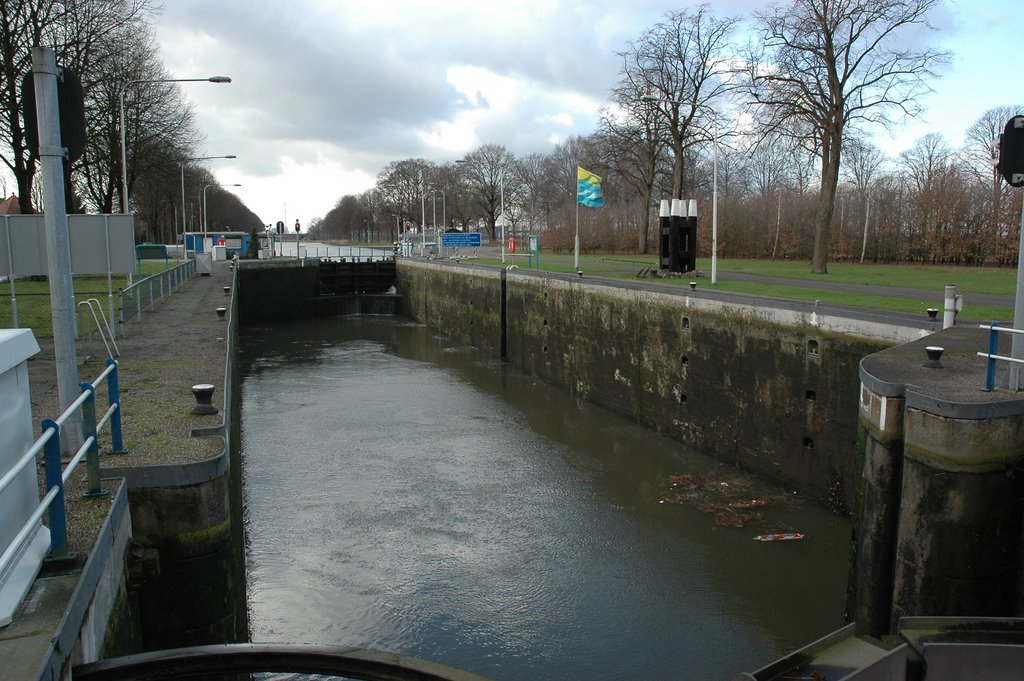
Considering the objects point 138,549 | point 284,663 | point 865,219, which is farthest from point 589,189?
point 284,663

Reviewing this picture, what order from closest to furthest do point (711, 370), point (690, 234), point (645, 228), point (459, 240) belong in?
point (711, 370), point (690, 234), point (645, 228), point (459, 240)

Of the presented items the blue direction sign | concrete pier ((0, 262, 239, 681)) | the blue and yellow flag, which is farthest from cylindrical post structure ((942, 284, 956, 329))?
the blue direction sign

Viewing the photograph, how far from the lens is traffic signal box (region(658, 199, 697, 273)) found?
2408 cm

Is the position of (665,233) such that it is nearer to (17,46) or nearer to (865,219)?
(865,219)

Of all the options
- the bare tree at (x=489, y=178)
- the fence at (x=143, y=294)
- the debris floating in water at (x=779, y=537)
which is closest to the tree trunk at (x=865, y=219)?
the debris floating in water at (x=779, y=537)

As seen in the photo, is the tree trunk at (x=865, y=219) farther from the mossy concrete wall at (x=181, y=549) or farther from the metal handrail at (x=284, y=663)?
the metal handrail at (x=284, y=663)

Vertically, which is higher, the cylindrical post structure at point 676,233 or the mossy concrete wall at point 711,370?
the cylindrical post structure at point 676,233

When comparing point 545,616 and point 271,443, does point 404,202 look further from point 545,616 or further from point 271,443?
point 545,616

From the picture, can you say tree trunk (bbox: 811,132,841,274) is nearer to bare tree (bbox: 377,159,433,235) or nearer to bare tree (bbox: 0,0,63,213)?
bare tree (bbox: 0,0,63,213)

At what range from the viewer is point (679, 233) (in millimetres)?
24109

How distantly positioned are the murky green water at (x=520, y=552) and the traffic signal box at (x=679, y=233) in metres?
8.65

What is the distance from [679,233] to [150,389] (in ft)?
57.8

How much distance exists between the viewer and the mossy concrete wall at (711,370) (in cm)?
1134

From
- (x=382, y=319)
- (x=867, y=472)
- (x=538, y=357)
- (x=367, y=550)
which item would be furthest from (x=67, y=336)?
(x=382, y=319)
